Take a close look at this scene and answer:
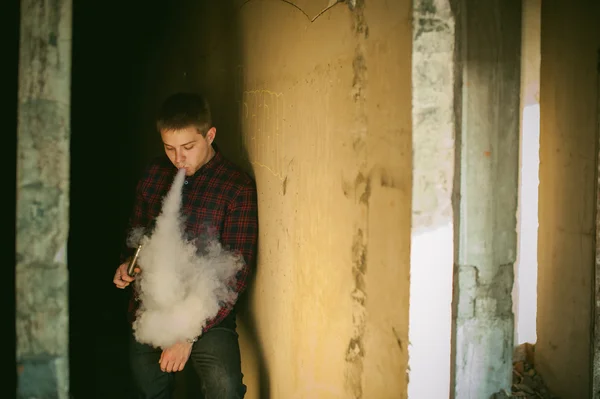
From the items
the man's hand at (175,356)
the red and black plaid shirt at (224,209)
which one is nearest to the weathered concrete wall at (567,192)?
the red and black plaid shirt at (224,209)

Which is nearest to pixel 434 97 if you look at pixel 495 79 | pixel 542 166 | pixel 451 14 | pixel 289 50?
pixel 451 14

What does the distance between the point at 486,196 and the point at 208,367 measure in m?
1.65

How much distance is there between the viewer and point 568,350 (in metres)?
3.30

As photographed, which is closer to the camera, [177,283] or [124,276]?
[177,283]

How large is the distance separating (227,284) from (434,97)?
1.50 meters

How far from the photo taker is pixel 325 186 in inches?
88.2

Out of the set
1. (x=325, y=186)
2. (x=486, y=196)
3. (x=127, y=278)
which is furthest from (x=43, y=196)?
(x=486, y=196)

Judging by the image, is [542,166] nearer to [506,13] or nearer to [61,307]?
[506,13]

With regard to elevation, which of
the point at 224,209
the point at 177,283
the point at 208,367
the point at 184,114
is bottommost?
the point at 208,367

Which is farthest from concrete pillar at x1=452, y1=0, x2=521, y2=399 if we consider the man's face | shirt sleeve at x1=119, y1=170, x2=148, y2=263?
shirt sleeve at x1=119, y1=170, x2=148, y2=263

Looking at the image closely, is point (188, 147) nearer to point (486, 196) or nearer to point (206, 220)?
point (206, 220)

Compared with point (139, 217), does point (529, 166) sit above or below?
above

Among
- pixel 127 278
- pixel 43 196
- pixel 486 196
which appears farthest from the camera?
pixel 127 278

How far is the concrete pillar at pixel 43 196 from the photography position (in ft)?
6.59
